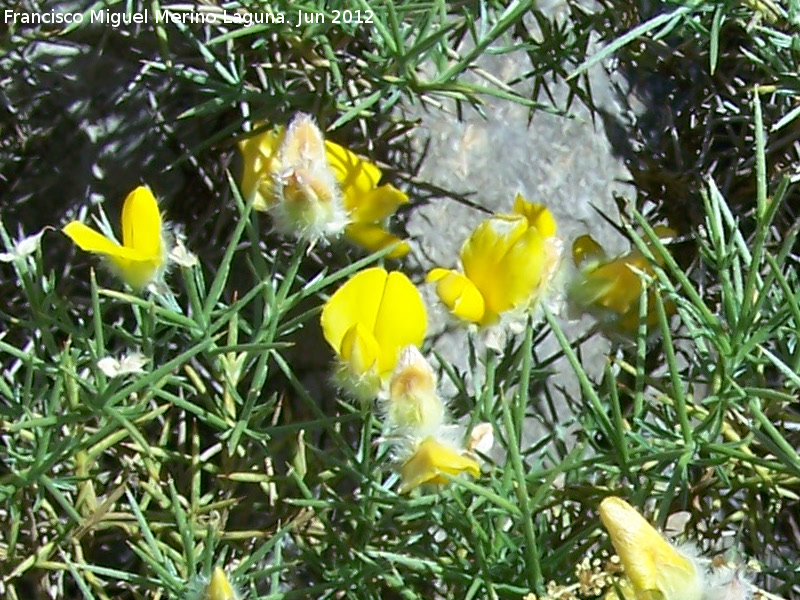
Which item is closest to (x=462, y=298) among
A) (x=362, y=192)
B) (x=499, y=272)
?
(x=499, y=272)

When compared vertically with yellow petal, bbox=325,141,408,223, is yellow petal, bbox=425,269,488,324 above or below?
below

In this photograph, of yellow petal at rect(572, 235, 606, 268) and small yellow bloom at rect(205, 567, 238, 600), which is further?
yellow petal at rect(572, 235, 606, 268)

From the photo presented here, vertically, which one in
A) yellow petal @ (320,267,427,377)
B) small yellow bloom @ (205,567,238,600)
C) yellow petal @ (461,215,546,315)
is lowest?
small yellow bloom @ (205,567,238,600)

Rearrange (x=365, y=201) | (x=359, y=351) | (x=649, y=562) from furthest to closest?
(x=365, y=201), (x=359, y=351), (x=649, y=562)

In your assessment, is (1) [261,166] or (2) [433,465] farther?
(1) [261,166]

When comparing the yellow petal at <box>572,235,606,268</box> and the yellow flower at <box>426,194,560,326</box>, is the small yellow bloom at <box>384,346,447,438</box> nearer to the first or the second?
the yellow flower at <box>426,194,560,326</box>

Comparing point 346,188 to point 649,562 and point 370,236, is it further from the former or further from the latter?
point 649,562

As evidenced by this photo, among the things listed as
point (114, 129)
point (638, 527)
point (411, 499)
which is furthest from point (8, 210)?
point (638, 527)

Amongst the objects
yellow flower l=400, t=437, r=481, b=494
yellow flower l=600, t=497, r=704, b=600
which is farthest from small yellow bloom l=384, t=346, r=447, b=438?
yellow flower l=600, t=497, r=704, b=600
